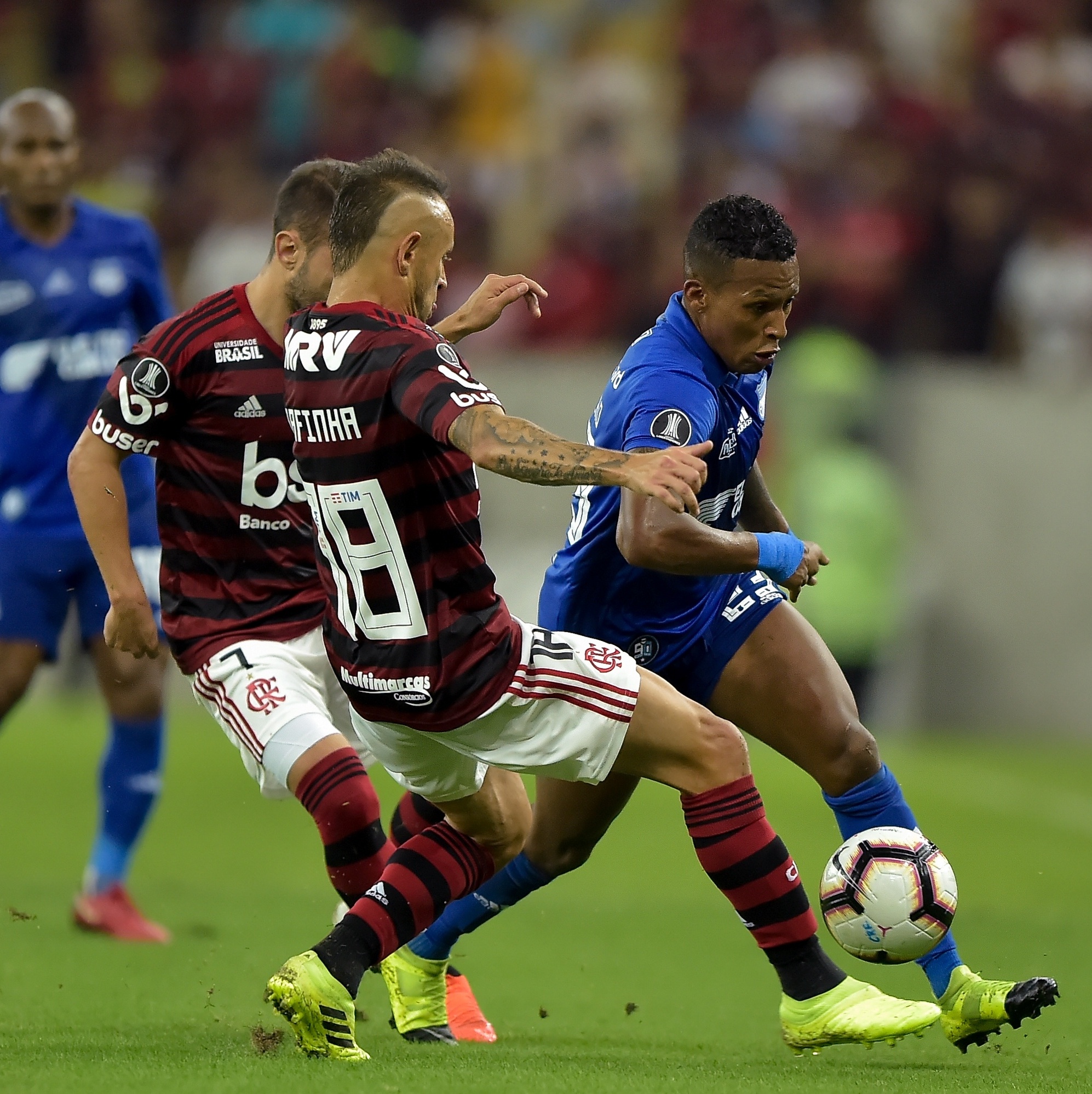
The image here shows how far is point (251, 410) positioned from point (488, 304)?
0.73 meters

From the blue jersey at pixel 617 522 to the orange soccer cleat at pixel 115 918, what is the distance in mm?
2364

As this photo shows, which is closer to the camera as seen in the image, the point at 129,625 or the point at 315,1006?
the point at 315,1006

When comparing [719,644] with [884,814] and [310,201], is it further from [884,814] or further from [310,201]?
[310,201]

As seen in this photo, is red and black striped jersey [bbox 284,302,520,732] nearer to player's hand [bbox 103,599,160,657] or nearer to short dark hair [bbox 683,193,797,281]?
player's hand [bbox 103,599,160,657]

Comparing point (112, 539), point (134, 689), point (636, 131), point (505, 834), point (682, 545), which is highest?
point (636, 131)

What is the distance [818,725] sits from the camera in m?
5.38

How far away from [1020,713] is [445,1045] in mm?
10261

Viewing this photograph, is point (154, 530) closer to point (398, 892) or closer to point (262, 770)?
point (262, 770)

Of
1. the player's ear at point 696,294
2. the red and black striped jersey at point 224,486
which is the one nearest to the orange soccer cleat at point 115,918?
the red and black striped jersey at point 224,486

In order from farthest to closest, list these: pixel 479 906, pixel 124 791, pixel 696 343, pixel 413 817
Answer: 1. pixel 124 791
2. pixel 413 817
3. pixel 479 906
4. pixel 696 343

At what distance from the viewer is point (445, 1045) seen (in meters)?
5.23

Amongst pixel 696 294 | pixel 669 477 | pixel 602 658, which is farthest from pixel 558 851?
pixel 669 477

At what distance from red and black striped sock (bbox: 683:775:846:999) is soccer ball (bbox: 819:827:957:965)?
132 millimetres

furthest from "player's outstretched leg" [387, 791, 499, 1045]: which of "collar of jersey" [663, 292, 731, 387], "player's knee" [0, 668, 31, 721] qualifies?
"player's knee" [0, 668, 31, 721]
